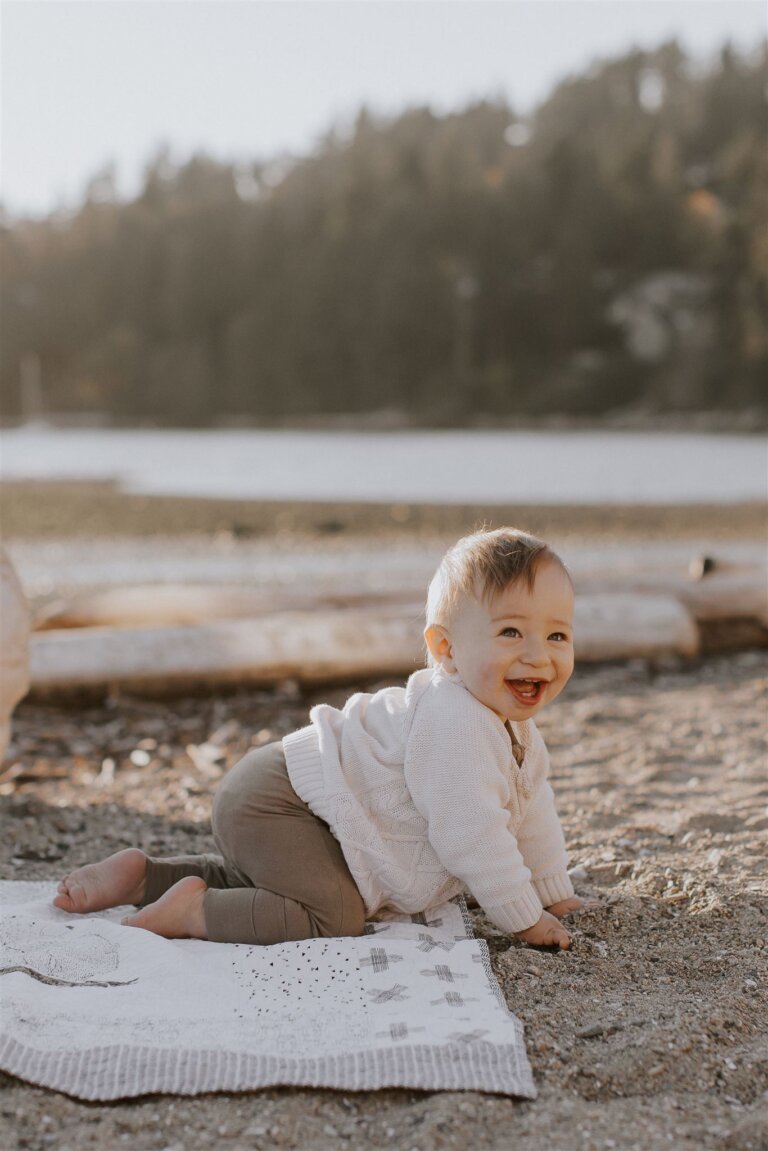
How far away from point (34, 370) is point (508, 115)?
132 ft

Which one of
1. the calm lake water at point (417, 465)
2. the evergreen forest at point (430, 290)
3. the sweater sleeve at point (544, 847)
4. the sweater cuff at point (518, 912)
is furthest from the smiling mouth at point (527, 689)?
the evergreen forest at point (430, 290)

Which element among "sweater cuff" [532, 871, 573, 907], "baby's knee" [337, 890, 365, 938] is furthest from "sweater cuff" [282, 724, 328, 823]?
"sweater cuff" [532, 871, 573, 907]

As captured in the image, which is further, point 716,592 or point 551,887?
point 716,592

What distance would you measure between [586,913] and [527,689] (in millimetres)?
577

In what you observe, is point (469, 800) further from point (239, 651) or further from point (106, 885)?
point (239, 651)


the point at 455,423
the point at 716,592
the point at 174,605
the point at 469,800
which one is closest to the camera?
the point at 469,800

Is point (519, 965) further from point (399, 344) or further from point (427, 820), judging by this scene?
point (399, 344)

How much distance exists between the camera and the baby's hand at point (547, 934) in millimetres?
2301

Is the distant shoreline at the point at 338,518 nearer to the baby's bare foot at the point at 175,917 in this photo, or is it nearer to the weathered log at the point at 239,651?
the weathered log at the point at 239,651

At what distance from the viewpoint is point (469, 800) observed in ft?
7.22

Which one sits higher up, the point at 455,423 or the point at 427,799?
the point at 427,799

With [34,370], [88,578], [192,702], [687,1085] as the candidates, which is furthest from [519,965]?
[34,370]

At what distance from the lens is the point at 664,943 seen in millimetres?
2346

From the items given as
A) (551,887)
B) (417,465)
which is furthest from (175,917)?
(417,465)
